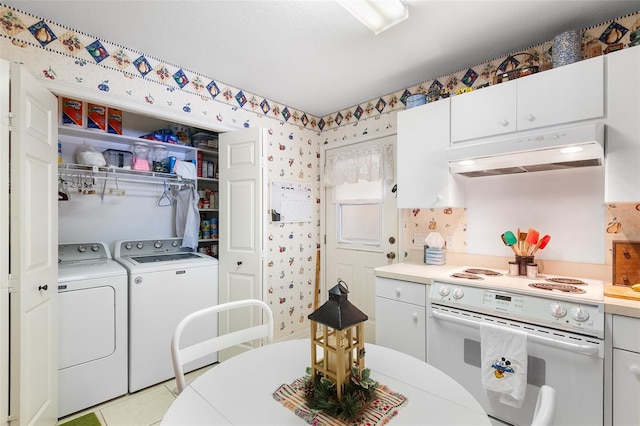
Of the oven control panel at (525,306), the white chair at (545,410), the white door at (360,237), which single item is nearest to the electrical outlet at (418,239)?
the white door at (360,237)

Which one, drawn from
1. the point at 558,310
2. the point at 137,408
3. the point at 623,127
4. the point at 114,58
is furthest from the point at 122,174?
the point at 623,127

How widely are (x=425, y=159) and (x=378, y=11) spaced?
1.13 metres

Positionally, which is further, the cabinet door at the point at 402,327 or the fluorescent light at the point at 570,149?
the cabinet door at the point at 402,327

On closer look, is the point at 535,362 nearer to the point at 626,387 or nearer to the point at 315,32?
the point at 626,387

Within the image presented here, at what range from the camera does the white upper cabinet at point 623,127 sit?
1.58m

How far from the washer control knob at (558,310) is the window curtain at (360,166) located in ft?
5.56

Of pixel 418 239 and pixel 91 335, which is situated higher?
pixel 418 239

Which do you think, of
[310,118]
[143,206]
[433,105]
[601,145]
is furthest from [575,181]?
[143,206]

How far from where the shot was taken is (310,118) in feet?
11.7

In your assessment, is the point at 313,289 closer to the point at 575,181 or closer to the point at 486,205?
the point at 486,205

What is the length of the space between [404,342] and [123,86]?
2.79 metres

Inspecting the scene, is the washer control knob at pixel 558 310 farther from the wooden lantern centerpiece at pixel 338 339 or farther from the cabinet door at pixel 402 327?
the wooden lantern centerpiece at pixel 338 339

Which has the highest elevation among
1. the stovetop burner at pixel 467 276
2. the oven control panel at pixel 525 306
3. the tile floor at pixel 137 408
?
the stovetop burner at pixel 467 276

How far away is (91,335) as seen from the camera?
211 centimetres
